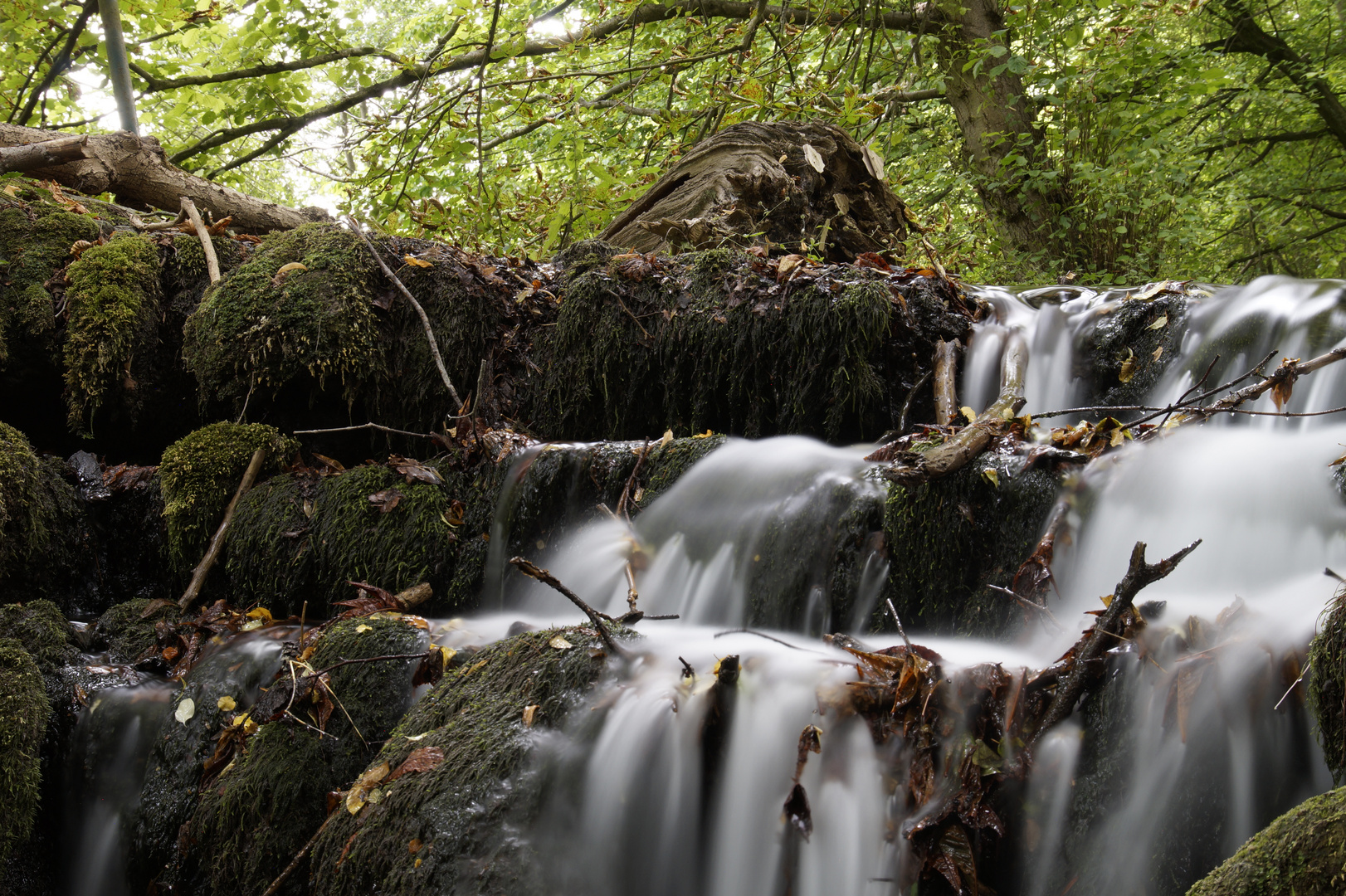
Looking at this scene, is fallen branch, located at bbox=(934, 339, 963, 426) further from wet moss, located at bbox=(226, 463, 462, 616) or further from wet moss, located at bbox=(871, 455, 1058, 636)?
wet moss, located at bbox=(226, 463, 462, 616)

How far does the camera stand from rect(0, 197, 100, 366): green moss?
422 cm

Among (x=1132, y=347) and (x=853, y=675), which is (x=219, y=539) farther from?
(x=1132, y=347)

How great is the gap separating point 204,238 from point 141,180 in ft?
3.85

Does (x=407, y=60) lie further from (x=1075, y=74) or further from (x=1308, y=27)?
(x=1308, y=27)

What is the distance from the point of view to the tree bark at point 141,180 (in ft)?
17.3

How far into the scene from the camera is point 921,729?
188 centimetres

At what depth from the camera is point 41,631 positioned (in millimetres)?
2979

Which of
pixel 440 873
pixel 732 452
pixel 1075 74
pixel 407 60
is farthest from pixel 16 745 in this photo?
pixel 1075 74

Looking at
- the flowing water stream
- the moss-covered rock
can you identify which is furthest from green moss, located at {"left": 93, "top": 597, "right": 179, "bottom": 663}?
the moss-covered rock

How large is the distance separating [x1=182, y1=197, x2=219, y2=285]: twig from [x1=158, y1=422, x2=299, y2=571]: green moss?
991mm

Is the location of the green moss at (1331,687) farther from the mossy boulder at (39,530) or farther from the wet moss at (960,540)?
the mossy boulder at (39,530)

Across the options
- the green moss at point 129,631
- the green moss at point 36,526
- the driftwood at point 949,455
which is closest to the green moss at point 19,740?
the green moss at point 129,631

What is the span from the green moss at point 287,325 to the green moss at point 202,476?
1.03 feet

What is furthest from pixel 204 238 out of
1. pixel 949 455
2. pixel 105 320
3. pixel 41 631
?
pixel 949 455
